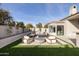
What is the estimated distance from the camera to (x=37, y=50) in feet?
21.1

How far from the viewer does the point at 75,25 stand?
642 centimetres

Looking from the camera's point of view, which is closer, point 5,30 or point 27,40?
point 5,30

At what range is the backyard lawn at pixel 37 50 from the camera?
638cm

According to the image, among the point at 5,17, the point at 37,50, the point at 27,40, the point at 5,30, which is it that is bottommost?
the point at 37,50

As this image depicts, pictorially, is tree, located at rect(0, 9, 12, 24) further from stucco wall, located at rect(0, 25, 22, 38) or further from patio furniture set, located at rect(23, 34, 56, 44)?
patio furniture set, located at rect(23, 34, 56, 44)

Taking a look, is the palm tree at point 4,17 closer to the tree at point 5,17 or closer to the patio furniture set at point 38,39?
the tree at point 5,17

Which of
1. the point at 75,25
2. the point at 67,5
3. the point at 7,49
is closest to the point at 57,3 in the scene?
the point at 67,5

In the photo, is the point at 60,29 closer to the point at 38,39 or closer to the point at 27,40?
the point at 38,39

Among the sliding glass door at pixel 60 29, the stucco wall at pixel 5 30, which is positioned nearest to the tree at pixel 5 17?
the stucco wall at pixel 5 30

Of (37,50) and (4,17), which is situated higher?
(4,17)

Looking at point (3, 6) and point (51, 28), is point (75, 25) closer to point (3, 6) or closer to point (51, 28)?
point (51, 28)

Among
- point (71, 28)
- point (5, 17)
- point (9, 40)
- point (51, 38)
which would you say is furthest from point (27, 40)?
point (71, 28)

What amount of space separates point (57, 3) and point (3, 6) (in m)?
1.18

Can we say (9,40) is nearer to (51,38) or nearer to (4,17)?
(4,17)
